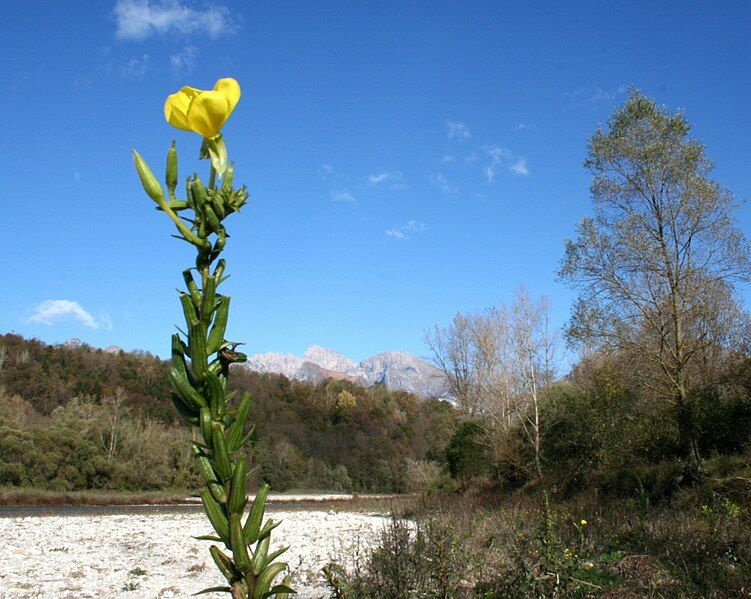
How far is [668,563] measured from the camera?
18.0 ft

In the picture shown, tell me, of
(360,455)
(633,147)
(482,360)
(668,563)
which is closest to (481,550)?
(668,563)

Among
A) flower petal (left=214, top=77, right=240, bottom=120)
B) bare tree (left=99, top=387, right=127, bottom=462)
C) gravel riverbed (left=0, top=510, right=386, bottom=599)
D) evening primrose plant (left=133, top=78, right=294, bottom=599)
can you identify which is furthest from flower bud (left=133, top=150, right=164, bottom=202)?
bare tree (left=99, top=387, right=127, bottom=462)

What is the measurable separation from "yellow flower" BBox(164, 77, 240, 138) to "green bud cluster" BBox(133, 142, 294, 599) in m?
0.07

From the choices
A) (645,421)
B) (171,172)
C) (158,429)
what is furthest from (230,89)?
(158,429)

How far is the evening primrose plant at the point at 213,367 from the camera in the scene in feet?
2.64

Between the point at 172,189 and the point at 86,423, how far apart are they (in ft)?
141

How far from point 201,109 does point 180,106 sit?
34 millimetres

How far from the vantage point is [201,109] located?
2.91 feet

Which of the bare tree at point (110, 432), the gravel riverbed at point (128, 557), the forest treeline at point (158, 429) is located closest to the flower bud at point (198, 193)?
the gravel riverbed at point (128, 557)

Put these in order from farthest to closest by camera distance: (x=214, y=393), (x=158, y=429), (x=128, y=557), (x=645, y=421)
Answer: (x=158, y=429) → (x=645, y=421) → (x=128, y=557) → (x=214, y=393)

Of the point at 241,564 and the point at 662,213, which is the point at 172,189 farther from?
the point at 662,213

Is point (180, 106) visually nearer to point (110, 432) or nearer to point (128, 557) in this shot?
point (128, 557)

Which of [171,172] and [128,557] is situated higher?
[171,172]

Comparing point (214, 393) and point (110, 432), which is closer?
point (214, 393)
